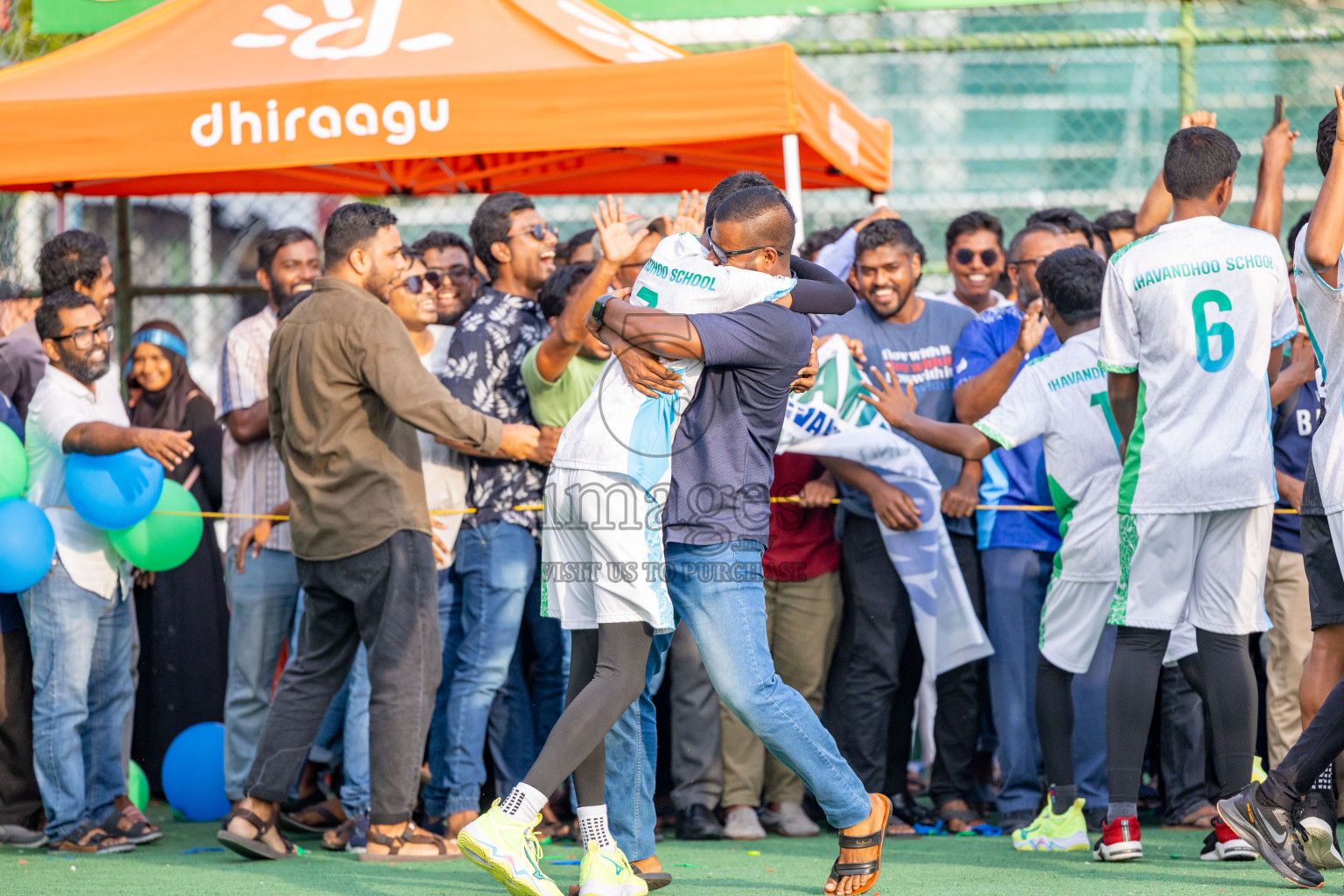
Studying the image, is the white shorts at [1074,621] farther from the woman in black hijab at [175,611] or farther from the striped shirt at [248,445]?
the woman in black hijab at [175,611]

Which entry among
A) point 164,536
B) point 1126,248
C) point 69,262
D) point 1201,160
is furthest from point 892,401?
point 69,262

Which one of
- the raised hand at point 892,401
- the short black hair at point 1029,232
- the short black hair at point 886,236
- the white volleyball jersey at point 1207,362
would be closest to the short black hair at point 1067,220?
the short black hair at point 1029,232

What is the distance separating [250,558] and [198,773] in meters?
0.99

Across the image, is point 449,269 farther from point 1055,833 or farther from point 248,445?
point 1055,833

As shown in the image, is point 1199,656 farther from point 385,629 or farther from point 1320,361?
point 385,629

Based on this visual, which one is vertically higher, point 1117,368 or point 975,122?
point 975,122

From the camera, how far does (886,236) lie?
5.39 metres

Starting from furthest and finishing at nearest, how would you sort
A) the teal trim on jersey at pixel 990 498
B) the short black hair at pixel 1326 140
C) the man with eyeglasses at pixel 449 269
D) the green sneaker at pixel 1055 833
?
the man with eyeglasses at pixel 449 269, the teal trim on jersey at pixel 990 498, the green sneaker at pixel 1055 833, the short black hair at pixel 1326 140

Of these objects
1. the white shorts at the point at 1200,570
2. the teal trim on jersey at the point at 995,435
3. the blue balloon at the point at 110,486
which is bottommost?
the white shorts at the point at 1200,570

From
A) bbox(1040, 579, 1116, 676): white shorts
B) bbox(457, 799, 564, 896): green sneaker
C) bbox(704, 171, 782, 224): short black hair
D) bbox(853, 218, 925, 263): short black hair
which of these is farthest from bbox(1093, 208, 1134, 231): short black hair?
bbox(457, 799, 564, 896): green sneaker

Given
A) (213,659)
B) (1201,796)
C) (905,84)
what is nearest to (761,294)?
(1201,796)

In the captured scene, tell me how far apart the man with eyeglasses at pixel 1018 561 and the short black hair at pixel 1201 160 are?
0.91 meters

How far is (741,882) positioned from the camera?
4074 millimetres

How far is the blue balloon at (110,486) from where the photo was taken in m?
4.79
